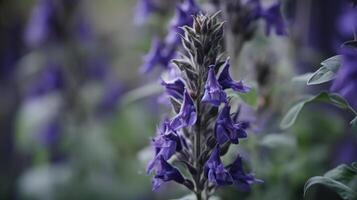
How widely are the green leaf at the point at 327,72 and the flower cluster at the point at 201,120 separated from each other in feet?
0.44

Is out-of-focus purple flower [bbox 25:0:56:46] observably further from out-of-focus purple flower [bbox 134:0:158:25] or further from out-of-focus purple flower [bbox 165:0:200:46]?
out-of-focus purple flower [bbox 165:0:200:46]

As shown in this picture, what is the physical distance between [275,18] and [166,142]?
2.01ft

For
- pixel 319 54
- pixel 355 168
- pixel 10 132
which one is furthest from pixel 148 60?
pixel 10 132

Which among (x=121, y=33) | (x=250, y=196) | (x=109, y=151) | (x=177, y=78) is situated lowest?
(x=250, y=196)

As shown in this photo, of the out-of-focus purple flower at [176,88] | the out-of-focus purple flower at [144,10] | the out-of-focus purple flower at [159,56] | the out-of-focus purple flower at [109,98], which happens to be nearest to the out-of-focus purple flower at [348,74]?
the out-of-focus purple flower at [176,88]

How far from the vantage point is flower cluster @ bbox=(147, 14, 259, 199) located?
128 cm

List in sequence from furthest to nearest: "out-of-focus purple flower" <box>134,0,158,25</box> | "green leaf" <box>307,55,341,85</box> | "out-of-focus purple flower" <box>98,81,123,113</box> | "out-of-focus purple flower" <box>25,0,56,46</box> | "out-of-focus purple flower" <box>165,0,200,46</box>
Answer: "out-of-focus purple flower" <box>98,81,123,113</box>, "out-of-focus purple flower" <box>25,0,56,46</box>, "out-of-focus purple flower" <box>134,0,158,25</box>, "out-of-focus purple flower" <box>165,0,200,46</box>, "green leaf" <box>307,55,341,85</box>

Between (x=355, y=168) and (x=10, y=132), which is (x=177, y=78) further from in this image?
(x=10, y=132)

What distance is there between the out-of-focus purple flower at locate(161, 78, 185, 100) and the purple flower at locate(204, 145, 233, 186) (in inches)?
5.6

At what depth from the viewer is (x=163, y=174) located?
1357mm

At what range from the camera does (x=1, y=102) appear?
4.63 metres

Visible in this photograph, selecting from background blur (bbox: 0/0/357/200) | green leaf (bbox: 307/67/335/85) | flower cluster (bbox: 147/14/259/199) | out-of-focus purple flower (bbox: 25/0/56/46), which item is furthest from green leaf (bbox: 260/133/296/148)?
out-of-focus purple flower (bbox: 25/0/56/46)

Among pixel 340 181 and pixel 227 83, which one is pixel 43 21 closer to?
pixel 227 83

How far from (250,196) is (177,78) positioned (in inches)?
29.2
